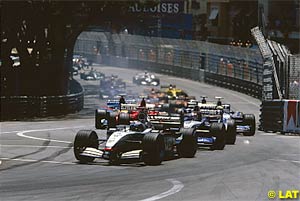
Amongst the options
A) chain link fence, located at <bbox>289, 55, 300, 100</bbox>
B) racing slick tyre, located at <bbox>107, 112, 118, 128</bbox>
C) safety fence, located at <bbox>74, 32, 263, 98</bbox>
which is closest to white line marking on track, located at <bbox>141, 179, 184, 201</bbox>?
racing slick tyre, located at <bbox>107, 112, 118, 128</bbox>

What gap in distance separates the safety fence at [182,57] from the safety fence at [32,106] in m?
18.0

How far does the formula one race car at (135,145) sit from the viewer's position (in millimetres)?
19484

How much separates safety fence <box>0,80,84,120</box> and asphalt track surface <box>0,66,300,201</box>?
9665mm

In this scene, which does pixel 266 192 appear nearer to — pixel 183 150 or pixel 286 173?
pixel 286 173

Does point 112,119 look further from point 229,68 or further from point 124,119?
point 229,68

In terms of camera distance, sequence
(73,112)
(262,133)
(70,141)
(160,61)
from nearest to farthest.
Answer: (70,141), (262,133), (73,112), (160,61)

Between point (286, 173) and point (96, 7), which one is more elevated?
point (96, 7)

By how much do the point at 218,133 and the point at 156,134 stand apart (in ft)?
16.0

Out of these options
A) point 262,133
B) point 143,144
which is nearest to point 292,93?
point 262,133

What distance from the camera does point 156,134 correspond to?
1948 cm

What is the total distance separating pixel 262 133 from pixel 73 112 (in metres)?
14.6

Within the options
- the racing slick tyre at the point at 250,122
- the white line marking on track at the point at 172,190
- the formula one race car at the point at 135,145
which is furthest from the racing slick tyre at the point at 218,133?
the white line marking on track at the point at 172,190

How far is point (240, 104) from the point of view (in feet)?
171

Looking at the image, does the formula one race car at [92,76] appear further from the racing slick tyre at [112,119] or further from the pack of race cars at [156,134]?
the racing slick tyre at [112,119]
